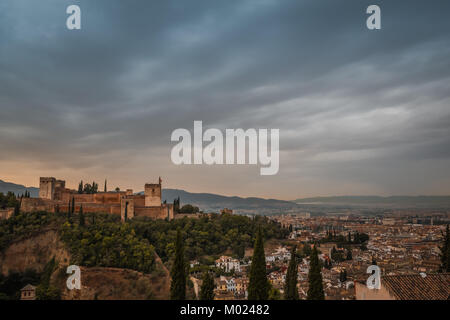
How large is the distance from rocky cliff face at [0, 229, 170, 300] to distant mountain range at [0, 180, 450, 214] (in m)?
7.90

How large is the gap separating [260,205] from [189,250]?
4545 cm

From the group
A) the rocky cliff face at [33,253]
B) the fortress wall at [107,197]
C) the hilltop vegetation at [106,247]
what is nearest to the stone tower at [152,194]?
the fortress wall at [107,197]

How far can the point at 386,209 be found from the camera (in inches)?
1737

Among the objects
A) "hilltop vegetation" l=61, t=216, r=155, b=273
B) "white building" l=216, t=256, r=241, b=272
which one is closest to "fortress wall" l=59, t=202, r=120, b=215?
"hilltop vegetation" l=61, t=216, r=155, b=273

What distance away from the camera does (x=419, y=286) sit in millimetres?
13844

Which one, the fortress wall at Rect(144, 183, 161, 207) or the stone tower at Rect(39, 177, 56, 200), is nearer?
the stone tower at Rect(39, 177, 56, 200)

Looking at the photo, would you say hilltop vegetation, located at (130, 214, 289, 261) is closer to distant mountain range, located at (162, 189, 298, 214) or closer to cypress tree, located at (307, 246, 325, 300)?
cypress tree, located at (307, 246, 325, 300)

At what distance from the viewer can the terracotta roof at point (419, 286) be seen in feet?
43.9

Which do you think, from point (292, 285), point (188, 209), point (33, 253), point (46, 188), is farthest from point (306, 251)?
point (46, 188)

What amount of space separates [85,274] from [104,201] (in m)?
9.90

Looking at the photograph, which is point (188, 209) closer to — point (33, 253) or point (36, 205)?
point (36, 205)

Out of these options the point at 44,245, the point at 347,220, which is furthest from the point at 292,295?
the point at 347,220

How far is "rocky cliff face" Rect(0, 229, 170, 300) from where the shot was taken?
81.7 feet
